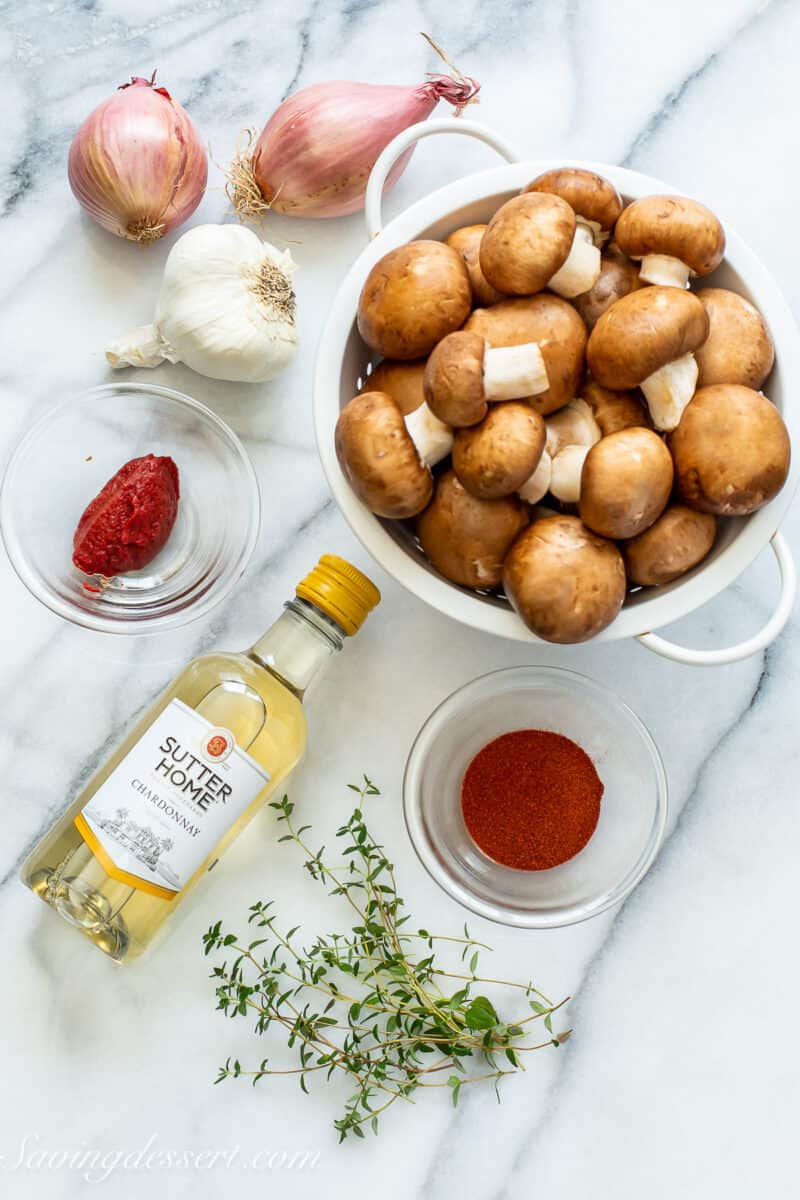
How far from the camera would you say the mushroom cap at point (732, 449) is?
2.66 feet

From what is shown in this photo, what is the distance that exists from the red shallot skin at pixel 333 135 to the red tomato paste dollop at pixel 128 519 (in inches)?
12.5

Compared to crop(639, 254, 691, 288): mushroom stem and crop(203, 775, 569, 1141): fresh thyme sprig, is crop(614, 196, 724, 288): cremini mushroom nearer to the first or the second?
crop(639, 254, 691, 288): mushroom stem

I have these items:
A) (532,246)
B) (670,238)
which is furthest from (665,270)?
(532,246)

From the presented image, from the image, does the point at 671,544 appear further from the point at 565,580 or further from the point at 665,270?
the point at 665,270

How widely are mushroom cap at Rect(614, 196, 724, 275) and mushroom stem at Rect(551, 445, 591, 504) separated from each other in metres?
0.17

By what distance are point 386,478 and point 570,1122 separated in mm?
762

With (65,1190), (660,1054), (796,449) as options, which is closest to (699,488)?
(796,449)

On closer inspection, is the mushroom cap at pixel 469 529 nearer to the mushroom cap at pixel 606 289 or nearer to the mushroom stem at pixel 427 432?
the mushroom stem at pixel 427 432

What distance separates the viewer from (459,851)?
1119 mm

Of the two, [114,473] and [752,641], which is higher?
[114,473]

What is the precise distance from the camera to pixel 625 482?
79 cm

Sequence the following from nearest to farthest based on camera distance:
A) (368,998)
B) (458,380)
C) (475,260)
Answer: (458,380)
(475,260)
(368,998)

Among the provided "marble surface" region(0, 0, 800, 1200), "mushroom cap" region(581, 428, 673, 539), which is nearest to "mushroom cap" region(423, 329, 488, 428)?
"mushroom cap" region(581, 428, 673, 539)

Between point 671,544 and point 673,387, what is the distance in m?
0.13
